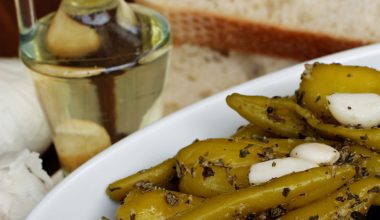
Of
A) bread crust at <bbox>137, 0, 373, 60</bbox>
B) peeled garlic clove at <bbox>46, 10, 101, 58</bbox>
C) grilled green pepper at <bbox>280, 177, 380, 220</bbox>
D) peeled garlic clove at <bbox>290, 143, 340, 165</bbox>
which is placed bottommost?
bread crust at <bbox>137, 0, 373, 60</bbox>

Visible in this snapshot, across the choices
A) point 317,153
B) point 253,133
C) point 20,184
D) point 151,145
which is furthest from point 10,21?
point 317,153

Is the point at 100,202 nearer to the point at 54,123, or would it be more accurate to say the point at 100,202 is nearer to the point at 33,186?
the point at 33,186

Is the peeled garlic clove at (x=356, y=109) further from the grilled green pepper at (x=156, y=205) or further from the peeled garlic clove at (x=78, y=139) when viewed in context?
the peeled garlic clove at (x=78, y=139)

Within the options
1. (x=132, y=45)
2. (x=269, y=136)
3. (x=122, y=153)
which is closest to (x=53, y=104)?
(x=132, y=45)

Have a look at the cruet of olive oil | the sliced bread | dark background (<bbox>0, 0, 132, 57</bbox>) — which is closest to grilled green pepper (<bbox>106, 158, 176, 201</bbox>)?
the cruet of olive oil

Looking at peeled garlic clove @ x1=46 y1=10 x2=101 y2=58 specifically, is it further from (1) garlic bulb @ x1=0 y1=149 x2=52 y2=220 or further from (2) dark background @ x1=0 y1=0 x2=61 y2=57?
(2) dark background @ x1=0 y1=0 x2=61 y2=57

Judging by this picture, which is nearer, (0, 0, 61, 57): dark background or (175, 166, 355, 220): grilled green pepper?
(175, 166, 355, 220): grilled green pepper
